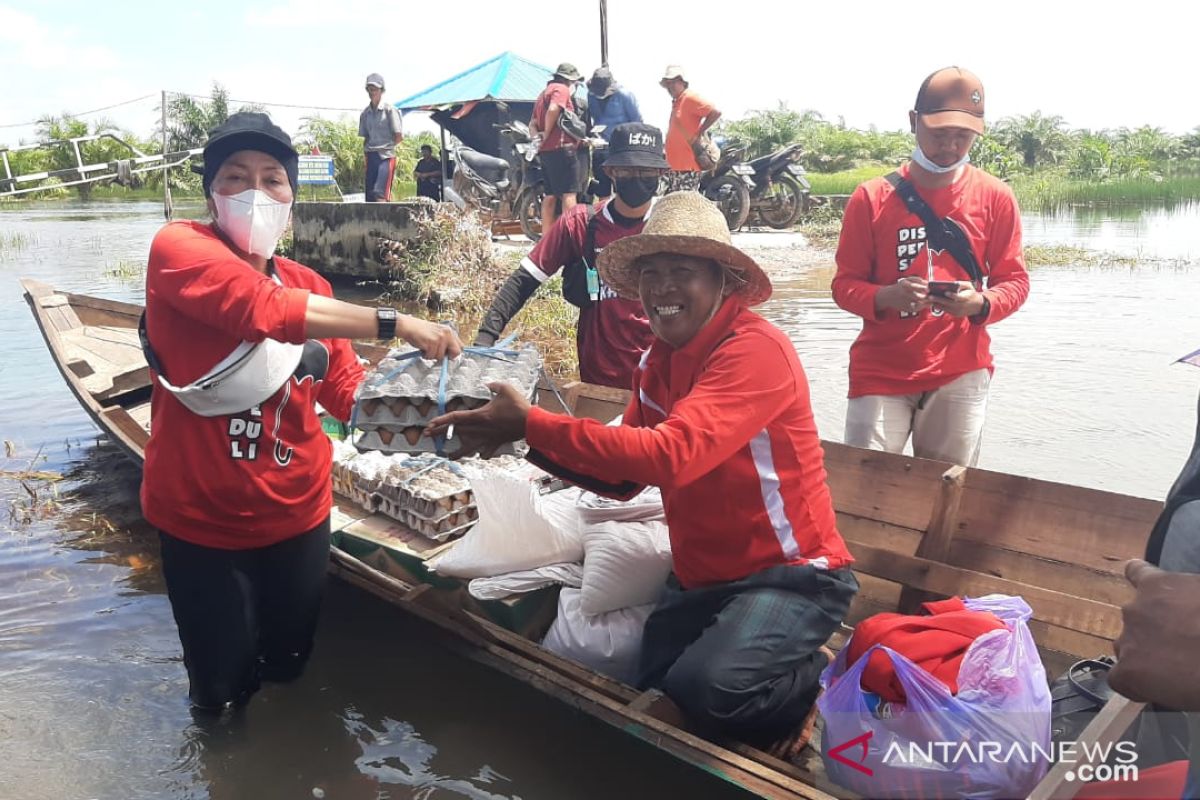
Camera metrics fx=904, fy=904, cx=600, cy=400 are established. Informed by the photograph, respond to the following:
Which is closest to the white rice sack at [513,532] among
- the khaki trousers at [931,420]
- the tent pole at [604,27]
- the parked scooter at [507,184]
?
Answer: the khaki trousers at [931,420]

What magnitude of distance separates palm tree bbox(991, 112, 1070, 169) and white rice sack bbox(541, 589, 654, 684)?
37765 millimetres

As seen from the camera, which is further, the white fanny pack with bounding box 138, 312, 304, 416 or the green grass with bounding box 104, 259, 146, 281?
the green grass with bounding box 104, 259, 146, 281

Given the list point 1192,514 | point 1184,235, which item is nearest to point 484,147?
point 1184,235

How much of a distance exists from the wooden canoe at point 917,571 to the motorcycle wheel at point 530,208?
8.70 meters

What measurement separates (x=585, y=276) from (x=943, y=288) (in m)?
1.56

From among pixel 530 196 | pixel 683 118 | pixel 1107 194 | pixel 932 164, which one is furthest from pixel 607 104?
pixel 1107 194

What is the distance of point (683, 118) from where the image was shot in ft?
31.9

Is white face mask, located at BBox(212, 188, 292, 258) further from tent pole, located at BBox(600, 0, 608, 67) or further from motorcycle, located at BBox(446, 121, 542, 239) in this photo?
tent pole, located at BBox(600, 0, 608, 67)

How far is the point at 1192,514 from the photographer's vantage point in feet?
4.85

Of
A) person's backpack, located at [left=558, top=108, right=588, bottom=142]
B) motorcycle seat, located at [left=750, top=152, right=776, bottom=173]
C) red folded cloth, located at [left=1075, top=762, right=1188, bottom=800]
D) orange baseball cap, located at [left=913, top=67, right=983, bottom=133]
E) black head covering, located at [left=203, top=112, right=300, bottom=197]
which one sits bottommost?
red folded cloth, located at [left=1075, top=762, right=1188, bottom=800]

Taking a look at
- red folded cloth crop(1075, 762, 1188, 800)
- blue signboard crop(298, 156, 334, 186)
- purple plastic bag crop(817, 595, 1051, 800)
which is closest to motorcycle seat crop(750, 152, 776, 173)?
blue signboard crop(298, 156, 334, 186)

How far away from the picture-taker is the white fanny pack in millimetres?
2531

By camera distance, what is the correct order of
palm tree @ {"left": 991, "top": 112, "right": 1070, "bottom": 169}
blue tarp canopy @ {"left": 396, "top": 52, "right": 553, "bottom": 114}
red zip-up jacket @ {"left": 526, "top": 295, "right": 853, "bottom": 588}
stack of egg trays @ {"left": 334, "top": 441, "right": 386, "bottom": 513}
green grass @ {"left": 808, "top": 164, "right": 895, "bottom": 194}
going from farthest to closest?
1. palm tree @ {"left": 991, "top": 112, "right": 1070, "bottom": 169}
2. green grass @ {"left": 808, "top": 164, "right": 895, "bottom": 194}
3. blue tarp canopy @ {"left": 396, "top": 52, "right": 553, "bottom": 114}
4. stack of egg trays @ {"left": 334, "top": 441, "right": 386, "bottom": 513}
5. red zip-up jacket @ {"left": 526, "top": 295, "right": 853, "bottom": 588}

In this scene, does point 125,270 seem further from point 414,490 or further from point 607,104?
point 414,490
